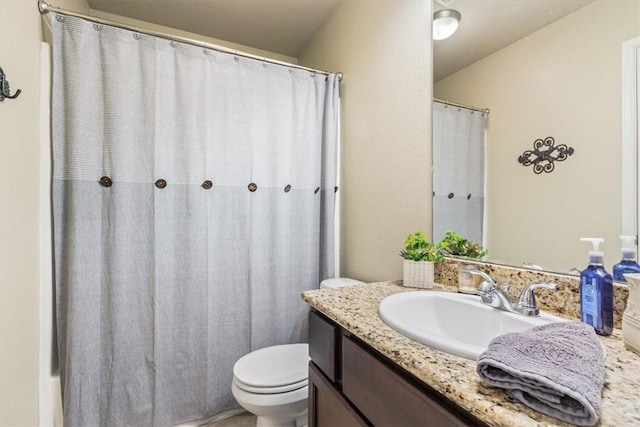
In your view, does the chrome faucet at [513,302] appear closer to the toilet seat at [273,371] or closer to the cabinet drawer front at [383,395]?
the cabinet drawer front at [383,395]

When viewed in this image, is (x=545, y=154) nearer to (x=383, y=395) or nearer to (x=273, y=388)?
(x=383, y=395)

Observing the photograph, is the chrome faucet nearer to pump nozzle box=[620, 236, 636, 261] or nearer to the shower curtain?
pump nozzle box=[620, 236, 636, 261]

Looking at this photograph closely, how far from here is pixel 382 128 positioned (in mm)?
1557

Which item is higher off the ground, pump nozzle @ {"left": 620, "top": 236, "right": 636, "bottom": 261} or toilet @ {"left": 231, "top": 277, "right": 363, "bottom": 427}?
pump nozzle @ {"left": 620, "top": 236, "right": 636, "bottom": 261}

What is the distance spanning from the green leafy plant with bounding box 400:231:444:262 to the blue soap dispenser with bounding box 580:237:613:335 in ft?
1.56

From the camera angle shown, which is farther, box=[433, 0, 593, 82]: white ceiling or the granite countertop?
box=[433, 0, 593, 82]: white ceiling

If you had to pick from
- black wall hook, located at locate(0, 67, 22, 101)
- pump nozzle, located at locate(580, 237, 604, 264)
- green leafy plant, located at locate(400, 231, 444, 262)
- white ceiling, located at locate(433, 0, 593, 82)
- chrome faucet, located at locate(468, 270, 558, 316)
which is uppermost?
white ceiling, located at locate(433, 0, 593, 82)

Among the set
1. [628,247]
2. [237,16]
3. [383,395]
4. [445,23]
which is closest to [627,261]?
[628,247]

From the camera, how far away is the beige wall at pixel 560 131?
30.3 inches

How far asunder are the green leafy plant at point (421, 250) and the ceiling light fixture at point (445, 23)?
0.86 metres

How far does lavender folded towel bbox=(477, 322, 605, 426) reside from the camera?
0.41 m

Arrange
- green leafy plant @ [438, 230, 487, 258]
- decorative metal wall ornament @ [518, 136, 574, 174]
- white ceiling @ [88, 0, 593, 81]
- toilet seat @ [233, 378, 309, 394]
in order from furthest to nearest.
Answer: toilet seat @ [233, 378, 309, 394]
green leafy plant @ [438, 230, 487, 258]
white ceiling @ [88, 0, 593, 81]
decorative metal wall ornament @ [518, 136, 574, 174]

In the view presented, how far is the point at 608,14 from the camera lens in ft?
2.56

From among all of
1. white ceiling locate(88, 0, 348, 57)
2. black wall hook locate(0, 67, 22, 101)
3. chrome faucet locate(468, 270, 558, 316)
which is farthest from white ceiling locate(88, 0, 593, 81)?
black wall hook locate(0, 67, 22, 101)
